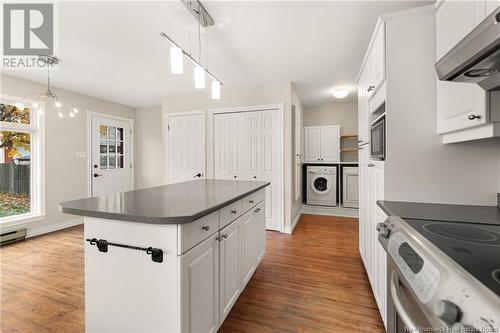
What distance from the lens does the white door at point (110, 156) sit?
453cm

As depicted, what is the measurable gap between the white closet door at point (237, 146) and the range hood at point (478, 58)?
3.13 m

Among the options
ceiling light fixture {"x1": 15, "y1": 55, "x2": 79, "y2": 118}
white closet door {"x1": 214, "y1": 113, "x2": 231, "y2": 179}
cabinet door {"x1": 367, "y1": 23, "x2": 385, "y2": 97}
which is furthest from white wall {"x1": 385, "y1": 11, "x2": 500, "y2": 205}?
ceiling light fixture {"x1": 15, "y1": 55, "x2": 79, "y2": 118}

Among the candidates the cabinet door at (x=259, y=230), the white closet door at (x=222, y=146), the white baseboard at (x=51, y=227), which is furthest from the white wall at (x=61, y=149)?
the cabinet door at (x=259, y=230)

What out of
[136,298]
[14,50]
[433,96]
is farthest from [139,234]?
[14,50]

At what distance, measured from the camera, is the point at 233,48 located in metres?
2.56

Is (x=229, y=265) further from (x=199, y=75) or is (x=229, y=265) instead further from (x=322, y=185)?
(x=322, y=185)

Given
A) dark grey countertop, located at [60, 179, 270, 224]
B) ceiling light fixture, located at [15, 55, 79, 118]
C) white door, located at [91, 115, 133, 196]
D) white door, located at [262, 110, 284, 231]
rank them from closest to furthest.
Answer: dark grey countertop, located at [60, 179, 270, 224]
ceiling light fixture, located at [15, 55, 79, 118]
white door, located at [262, 110, 284, 231]
white door, located at [91, 115, 133, 196]

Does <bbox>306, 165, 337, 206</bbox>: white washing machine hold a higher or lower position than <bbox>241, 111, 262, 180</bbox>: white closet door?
lower

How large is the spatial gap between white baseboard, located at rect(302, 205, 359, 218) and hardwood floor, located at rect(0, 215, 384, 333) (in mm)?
1474

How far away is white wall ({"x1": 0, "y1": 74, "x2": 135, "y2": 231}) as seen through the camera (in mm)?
3550

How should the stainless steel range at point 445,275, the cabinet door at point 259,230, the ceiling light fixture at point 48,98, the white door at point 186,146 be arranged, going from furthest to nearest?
the white door at point 186,146
the ceiling light fixture at point 48,98
the cabinet door at point 259,230
the stainless steel range at point 445,275

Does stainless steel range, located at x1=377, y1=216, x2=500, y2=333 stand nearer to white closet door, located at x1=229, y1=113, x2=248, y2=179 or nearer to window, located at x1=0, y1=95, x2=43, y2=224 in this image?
white closet door, located at x1=229, y1=113, x2=248, y2=179

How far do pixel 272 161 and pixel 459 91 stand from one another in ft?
8.79

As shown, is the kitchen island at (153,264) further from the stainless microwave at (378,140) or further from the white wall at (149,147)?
the white wall at (149,147)
